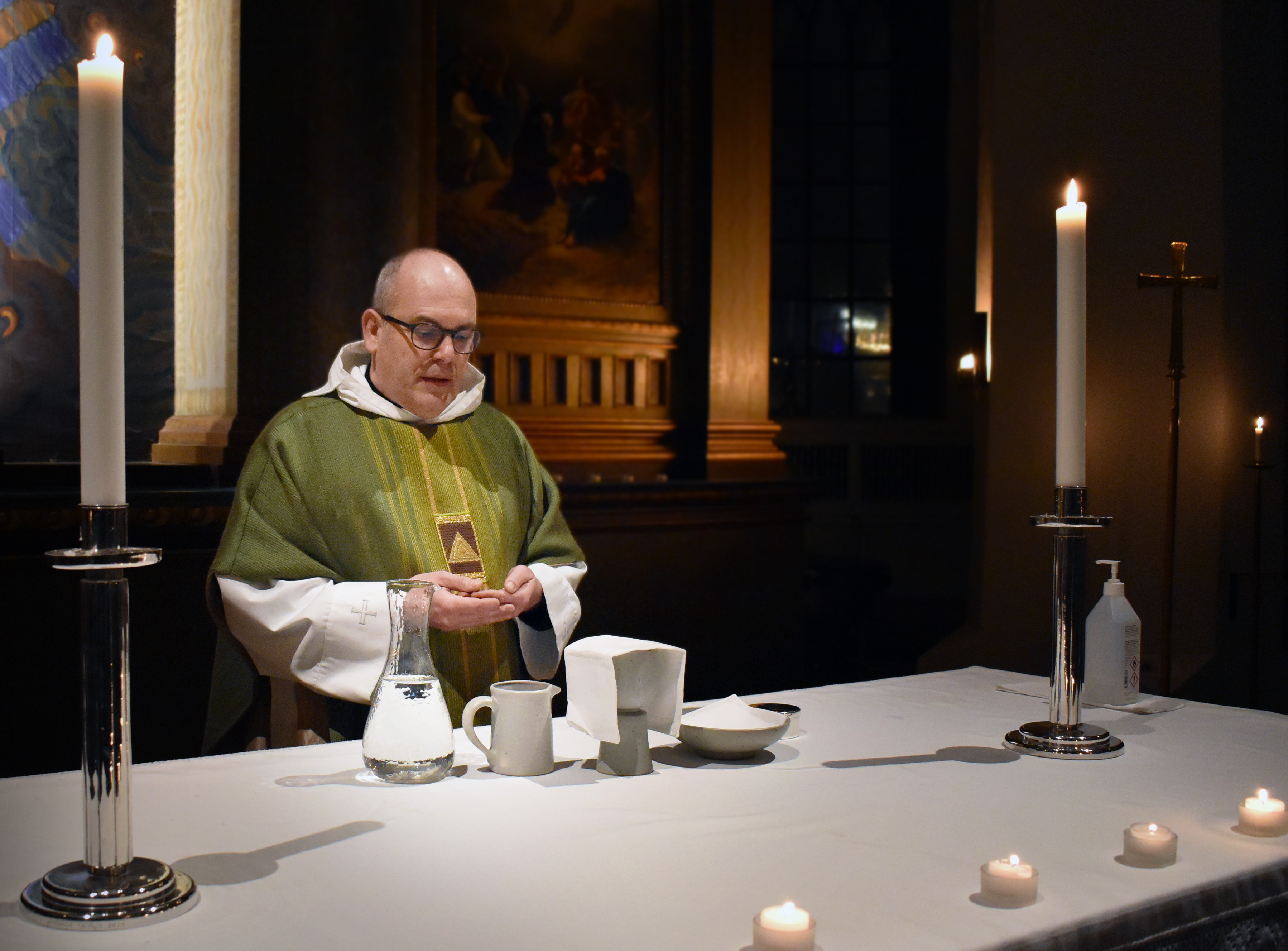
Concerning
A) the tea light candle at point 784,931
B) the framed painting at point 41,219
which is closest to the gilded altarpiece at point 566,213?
the framed painting at point 41,219

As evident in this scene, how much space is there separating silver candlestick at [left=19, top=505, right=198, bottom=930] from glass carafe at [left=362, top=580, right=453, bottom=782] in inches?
19.0

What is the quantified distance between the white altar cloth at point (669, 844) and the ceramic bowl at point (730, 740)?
0.09 ft

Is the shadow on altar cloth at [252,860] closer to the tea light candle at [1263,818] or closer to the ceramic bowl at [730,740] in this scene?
the ceramic bowl at [730,740]

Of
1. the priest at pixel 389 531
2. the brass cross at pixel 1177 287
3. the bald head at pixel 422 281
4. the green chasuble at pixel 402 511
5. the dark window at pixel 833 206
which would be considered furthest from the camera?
the dark window at pixel 833 206

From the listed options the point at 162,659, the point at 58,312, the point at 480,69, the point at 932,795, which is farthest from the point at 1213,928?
the point at 480,69

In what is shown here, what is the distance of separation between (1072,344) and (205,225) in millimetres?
3446

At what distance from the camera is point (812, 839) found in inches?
57.4

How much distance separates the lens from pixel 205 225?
441cm

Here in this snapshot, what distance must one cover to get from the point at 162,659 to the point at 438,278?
181 centimetres

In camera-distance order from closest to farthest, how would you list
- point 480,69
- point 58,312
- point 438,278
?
point 438,278 < point 58,312 < point 480,69

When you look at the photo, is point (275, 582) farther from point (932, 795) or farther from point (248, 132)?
point (248, 132)

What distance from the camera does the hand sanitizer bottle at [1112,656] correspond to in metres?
2.32

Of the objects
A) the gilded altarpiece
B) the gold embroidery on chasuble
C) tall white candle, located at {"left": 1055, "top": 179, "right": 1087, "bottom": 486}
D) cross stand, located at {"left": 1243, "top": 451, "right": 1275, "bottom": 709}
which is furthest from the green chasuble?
the gilded altarpiece

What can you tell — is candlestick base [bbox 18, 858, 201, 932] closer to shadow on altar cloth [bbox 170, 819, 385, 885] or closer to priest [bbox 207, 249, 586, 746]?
shadow on altar cloth [bbox 170, 819, 385, 885]
